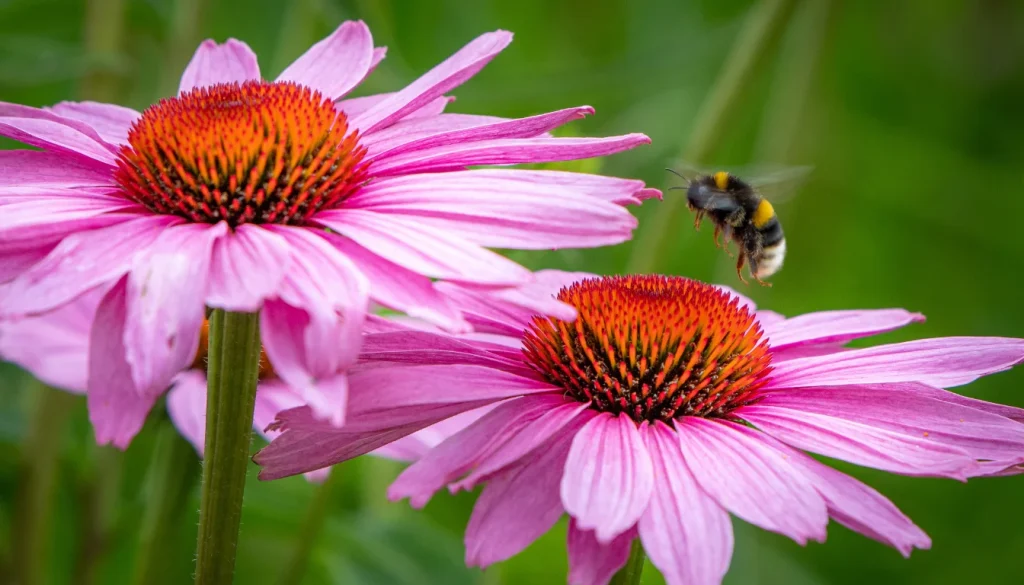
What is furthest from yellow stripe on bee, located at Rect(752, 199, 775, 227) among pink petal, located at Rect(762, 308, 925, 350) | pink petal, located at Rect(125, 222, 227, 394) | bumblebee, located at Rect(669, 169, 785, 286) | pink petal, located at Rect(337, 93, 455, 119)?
pink petal, located at Rect(125, 222, 227, 394)

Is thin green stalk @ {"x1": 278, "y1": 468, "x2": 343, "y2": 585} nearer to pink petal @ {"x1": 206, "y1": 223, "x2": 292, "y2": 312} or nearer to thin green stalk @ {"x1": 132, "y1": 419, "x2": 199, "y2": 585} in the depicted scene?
thin green stalk @ {"x1": 132, "y1": 419, "x2": 199, "y2": 585}

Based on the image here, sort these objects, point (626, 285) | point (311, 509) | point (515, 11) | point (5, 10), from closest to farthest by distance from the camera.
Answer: point (626, 285)
point (311, 509)
point (5, 10)
point (515, 11)

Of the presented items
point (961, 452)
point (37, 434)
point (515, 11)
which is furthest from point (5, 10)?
point (515, 11)

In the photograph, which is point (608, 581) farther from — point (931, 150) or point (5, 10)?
point (931, 150)

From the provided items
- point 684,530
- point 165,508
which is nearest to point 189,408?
point 165,508

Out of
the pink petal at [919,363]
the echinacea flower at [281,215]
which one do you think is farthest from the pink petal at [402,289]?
the pink petal at [919,363]

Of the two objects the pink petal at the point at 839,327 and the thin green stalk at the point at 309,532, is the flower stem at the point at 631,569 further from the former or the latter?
the thin green stalk at the point at 309,532

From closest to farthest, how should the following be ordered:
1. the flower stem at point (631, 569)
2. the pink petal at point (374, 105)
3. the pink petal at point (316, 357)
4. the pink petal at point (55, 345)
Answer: the pink petal at point (316, 357)
the flower stem at point (631, 569)
the pink petal at point (374, 105)
the pink petal at point (55, 345)
